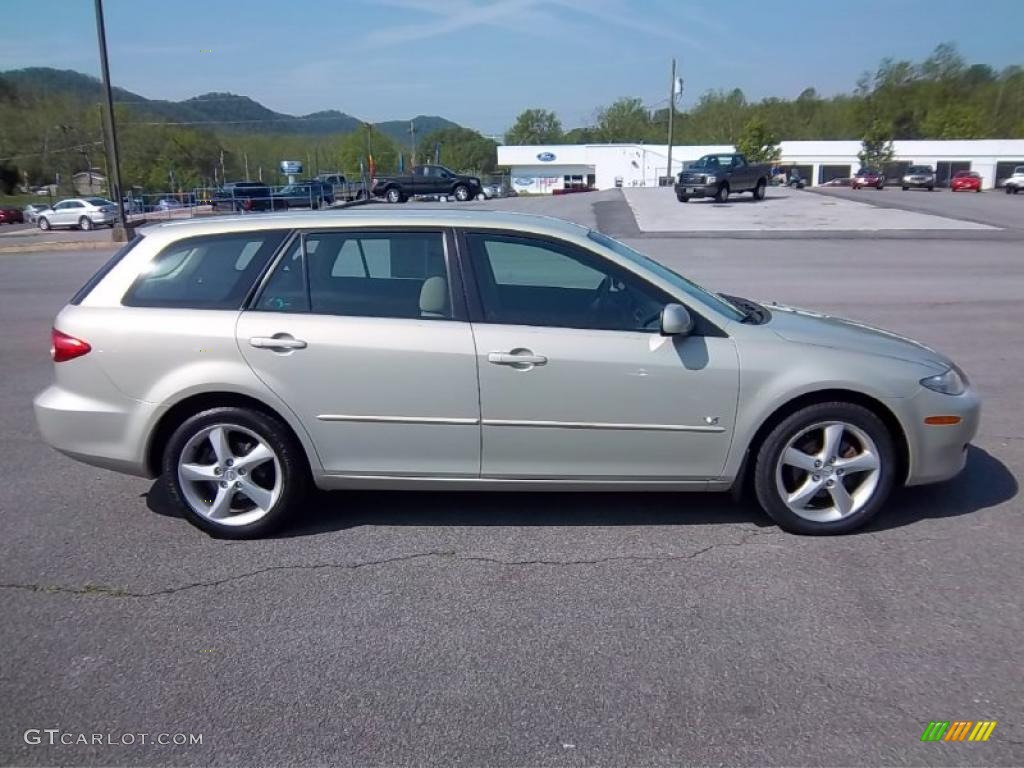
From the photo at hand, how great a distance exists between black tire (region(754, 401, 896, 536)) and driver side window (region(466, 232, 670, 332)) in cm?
85

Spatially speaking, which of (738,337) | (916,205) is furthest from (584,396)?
(916,205)

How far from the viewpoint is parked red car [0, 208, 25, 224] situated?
55.8m

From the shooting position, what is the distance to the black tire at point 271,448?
4133 mm

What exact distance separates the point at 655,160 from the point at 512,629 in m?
87.7

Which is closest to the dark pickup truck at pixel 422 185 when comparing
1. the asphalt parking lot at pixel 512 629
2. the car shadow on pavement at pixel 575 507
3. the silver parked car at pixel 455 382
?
the asphalt parking lot at pixel 512 629

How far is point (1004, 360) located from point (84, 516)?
26.8 ft

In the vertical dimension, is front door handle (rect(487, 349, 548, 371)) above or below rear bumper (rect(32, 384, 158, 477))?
above

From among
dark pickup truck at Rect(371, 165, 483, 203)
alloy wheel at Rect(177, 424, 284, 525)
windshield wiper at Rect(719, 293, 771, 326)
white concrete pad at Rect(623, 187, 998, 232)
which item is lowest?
alloy wheel at Rect(177, 424, 284, 525)

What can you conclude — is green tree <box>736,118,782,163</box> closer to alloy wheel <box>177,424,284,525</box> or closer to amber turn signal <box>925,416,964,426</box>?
amber turn signal <box>925,416,964,426</box>

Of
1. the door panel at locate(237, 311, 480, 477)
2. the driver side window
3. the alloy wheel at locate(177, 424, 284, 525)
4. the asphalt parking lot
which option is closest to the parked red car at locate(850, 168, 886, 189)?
the asphalt parking lot

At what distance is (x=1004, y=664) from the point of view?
3039 millimetres

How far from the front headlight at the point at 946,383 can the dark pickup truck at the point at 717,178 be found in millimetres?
31297

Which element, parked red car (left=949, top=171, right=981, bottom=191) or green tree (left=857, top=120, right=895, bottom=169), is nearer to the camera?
parked red car (left=949, top=171, right=981, bottom=191)

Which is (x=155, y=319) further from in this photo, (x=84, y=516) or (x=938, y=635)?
(x=938, y=635)
